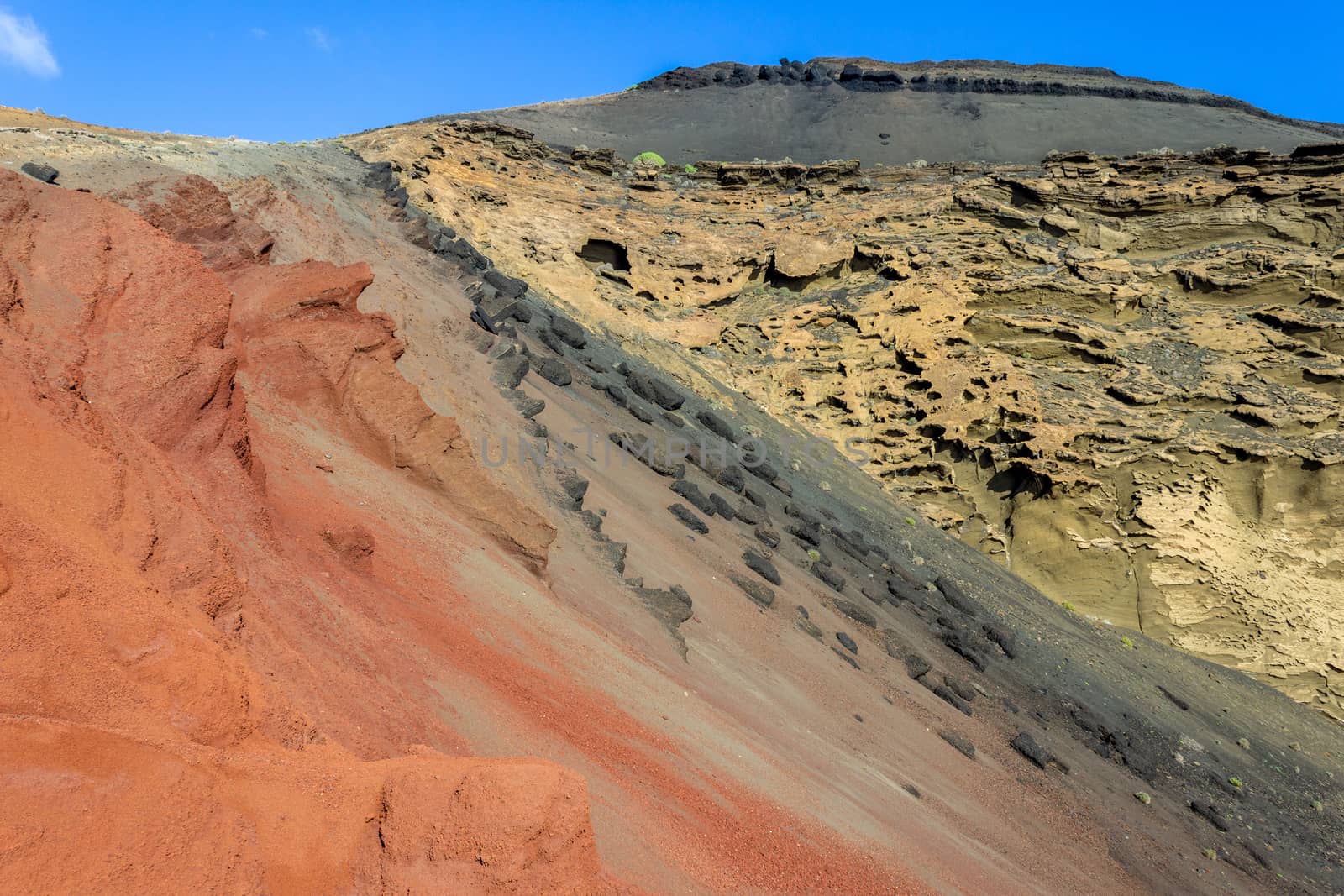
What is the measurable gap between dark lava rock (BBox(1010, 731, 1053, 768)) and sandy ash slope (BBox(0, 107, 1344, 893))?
0.07 meters

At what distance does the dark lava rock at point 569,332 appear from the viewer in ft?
54.6

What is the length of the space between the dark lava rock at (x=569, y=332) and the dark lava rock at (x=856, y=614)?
778 cm

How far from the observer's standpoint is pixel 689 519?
12.6 m

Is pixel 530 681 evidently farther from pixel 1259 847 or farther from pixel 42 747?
pixel 1259 847

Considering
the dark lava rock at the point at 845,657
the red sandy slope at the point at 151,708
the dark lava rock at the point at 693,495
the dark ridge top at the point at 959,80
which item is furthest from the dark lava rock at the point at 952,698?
the dark ridge top at the point at 959,80

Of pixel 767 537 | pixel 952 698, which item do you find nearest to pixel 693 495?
pixel 767 537

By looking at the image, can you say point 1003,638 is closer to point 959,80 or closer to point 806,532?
point 806,532

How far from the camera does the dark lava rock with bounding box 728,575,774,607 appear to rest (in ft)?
37.8

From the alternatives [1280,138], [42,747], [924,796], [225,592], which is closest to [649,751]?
[225,592]

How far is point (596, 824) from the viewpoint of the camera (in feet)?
14.3

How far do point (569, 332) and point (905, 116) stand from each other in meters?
32.1

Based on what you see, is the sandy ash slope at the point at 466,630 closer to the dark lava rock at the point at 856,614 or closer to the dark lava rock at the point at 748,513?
the dark lava rock at the point at 856,614

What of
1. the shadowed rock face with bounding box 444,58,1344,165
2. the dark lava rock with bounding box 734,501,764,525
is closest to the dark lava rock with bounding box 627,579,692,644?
the dark lava rock with bounding box 734,501,764,525

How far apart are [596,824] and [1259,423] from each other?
741 inches
